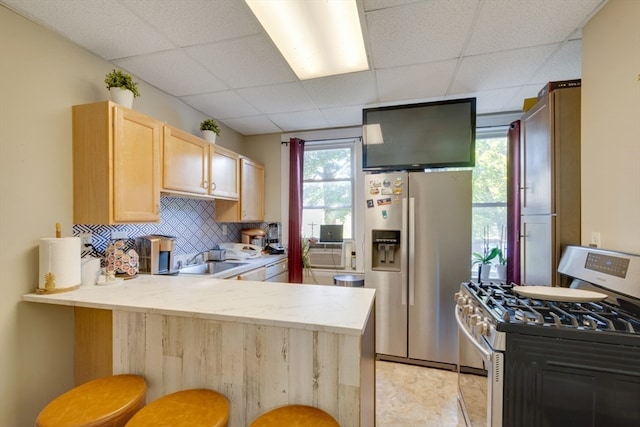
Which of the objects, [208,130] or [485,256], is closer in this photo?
[208,130]

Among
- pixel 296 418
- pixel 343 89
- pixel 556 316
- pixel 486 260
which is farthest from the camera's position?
pixel 486 260

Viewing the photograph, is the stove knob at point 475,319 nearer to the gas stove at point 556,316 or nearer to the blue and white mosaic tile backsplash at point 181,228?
the gas stove at point 556,316

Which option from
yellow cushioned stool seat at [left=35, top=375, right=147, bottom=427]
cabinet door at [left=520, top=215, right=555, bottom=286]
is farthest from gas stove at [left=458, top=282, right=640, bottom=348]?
yellow cushioned stool seat at [left=35, top=375, right=147, bottom=427]

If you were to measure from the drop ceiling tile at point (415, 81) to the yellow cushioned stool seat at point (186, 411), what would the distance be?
240cm

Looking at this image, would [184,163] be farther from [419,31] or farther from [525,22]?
[525,22]

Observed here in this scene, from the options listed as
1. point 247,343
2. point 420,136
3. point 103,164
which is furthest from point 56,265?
point 420,136

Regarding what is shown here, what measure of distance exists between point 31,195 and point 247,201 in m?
1.98

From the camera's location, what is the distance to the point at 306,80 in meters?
2.36

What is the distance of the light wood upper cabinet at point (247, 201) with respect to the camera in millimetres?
3244

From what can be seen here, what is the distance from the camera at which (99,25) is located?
1.64 m

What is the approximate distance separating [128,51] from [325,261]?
2.79 m

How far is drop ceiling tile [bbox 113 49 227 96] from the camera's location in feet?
6.53

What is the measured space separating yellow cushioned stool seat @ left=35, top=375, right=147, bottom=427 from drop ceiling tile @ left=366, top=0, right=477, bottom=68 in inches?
89.0

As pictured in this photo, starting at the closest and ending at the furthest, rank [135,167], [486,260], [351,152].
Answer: [135,167] < [486,260] < [351,152]
